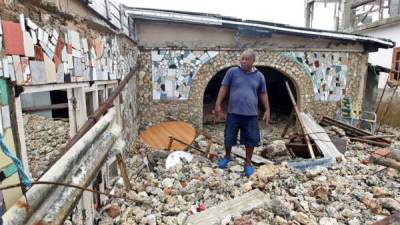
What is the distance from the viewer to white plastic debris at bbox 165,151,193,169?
15.0 feet

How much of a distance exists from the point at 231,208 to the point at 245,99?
160 cm

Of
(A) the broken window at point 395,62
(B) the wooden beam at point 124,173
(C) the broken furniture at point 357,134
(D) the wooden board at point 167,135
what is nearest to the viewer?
(B) the wooden beam at point 124,173

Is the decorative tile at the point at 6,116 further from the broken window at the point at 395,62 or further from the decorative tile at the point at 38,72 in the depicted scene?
the broken window at the point at 395,62

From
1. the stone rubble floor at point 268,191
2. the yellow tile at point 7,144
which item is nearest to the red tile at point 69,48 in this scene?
the yellow tile at point 7,144

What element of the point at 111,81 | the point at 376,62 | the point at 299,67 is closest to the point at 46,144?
the point at 111,81

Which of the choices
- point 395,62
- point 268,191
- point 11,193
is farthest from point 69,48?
point 395,62

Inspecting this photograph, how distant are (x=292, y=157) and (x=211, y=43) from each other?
11.0 feet

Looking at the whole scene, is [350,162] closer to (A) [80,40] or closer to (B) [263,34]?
(B) [263,34]

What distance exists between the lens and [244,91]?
13.5 ft

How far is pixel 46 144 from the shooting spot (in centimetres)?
520

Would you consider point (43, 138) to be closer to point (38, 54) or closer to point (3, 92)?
point (38, 54)

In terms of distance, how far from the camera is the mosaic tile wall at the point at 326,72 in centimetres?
764

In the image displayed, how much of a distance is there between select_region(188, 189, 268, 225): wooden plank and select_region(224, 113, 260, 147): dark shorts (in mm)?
921

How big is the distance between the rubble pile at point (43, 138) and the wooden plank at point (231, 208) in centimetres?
237
